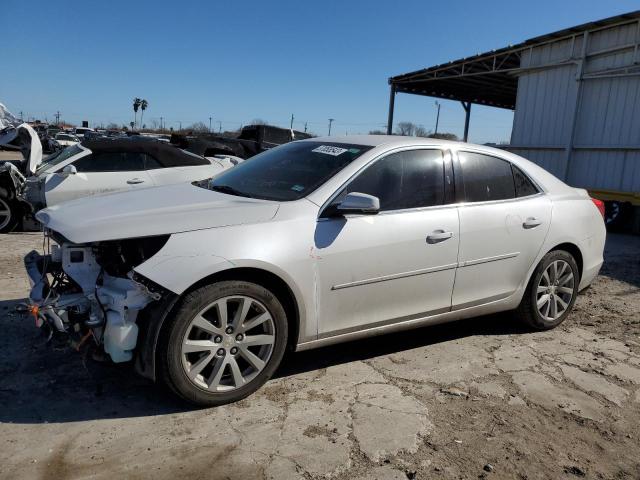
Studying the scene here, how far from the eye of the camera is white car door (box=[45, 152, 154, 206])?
755cm

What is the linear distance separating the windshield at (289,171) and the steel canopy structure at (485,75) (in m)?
11.5

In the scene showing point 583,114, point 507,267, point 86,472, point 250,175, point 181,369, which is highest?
point 583,114

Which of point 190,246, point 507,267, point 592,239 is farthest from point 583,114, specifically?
point 190,246

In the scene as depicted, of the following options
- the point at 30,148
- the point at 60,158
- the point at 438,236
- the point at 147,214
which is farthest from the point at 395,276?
the point at 30,148

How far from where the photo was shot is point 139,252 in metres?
3.04

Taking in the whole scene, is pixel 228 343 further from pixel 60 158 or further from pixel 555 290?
pixel 60 158

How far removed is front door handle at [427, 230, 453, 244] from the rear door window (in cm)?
36

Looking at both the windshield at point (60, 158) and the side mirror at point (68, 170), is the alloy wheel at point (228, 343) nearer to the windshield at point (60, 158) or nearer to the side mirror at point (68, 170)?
the side mirror at point (68, 170)

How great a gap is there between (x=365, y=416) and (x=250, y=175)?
1961 millimetres

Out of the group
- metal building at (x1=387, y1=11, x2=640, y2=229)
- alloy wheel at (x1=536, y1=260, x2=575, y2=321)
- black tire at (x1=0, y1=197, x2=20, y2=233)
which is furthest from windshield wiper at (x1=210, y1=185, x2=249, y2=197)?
metal building at (x1=387, y1=11, x2=640, y2=229)

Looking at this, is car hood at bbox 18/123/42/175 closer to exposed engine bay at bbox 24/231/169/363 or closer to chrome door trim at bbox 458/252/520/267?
exposed engine bay at bbox 24/231/169/363

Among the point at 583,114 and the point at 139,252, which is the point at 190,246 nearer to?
the point at 139,252

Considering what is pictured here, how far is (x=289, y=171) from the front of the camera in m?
3.86

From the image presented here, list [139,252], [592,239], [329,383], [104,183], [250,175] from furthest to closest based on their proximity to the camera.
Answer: [104,183] < [592,239] < [250,175] < [329,383] < [139,252]
